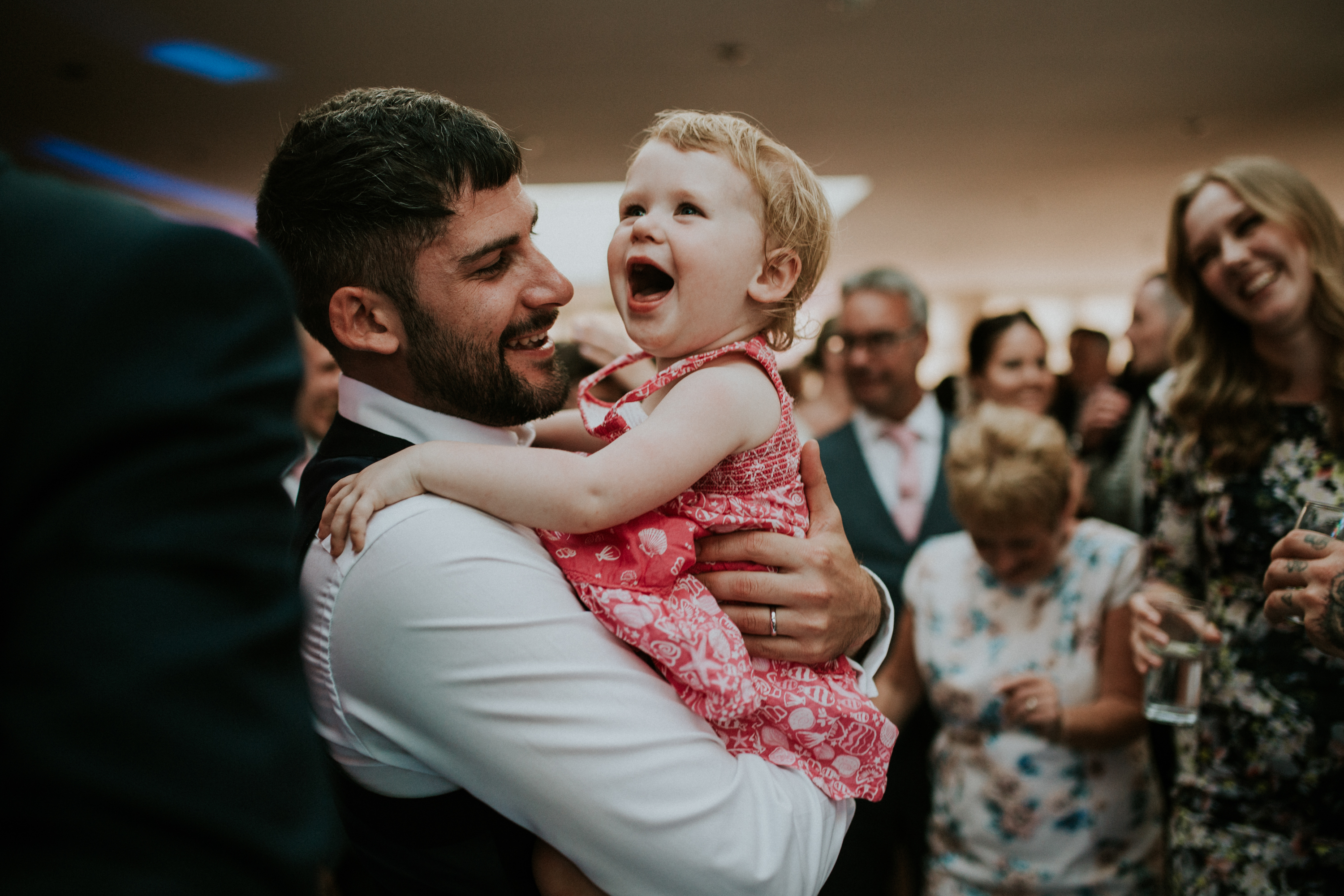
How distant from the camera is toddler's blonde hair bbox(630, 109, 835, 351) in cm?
117

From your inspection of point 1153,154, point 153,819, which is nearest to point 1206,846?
point 153,819

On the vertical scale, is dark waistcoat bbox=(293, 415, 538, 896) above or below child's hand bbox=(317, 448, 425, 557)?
below

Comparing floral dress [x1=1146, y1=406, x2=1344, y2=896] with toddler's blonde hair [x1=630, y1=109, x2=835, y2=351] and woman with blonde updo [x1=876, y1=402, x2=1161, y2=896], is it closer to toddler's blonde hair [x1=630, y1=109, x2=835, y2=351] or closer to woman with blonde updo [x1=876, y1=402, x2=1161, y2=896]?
woman with blonde updo [x1=876, y1=402, x2=1161, y2=896]

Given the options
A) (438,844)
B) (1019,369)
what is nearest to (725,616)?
(438,844)

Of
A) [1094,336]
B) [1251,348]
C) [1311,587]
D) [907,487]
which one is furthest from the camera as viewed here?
[1094,336]

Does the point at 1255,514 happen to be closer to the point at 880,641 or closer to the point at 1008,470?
the point at 1008,470

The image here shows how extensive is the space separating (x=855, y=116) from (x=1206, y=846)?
215 inches

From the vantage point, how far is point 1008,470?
2.04m

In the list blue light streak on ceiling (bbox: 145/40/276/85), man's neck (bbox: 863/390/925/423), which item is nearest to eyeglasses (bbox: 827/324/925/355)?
man's neck (bbox: 863/390/925/423)

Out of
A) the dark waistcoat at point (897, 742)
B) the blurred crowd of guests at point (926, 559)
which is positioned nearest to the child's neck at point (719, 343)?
the blurred crowd of guests at point (926, 559)

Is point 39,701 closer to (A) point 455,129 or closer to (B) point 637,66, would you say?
(A) point 455,129

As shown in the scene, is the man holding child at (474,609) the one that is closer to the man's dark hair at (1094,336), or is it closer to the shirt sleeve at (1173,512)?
the shirt sleeve at (1173,512)

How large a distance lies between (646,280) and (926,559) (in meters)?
1.38

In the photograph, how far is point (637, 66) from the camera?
17.1 feet
